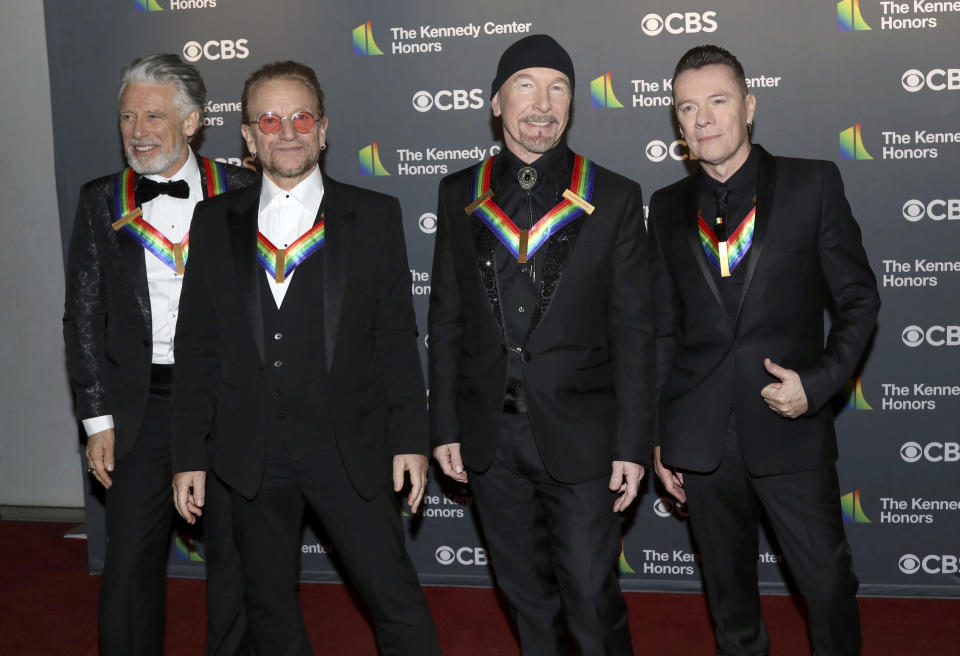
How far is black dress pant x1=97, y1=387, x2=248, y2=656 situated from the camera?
274 cm

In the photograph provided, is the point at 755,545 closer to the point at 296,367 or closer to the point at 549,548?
the point at 549,548

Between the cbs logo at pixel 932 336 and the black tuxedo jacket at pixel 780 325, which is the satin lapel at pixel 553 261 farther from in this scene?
the cbs logo at pixel 932 336

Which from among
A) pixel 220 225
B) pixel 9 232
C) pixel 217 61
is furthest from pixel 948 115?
pixel 9 232

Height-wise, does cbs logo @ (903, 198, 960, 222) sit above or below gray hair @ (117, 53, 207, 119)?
below

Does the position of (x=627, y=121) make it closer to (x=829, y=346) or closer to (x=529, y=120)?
(x=529, y=120)

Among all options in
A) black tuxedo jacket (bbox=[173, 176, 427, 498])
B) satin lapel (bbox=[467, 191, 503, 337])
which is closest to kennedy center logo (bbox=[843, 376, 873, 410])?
satin lapel (bbox=[467, 191, 503, 337])

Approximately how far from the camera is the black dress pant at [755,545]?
259 cm

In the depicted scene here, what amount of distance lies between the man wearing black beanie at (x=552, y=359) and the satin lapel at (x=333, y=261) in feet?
1.14

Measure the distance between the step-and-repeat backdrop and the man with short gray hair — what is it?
1.15 m

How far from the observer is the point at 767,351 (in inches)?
103

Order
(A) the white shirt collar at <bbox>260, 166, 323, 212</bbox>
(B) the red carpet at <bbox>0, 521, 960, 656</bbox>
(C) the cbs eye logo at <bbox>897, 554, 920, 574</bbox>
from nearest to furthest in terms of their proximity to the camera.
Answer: (A) the white shirt collar at <bbox>260, 166, 323, 212</bbox>, (B) the red carpet at <bbox>0, 521, 960, 656</bbox>, (C) the cbs eye logo at <bbox>897, 554, 920, 574</bbox>

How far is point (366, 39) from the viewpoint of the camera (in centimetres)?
392

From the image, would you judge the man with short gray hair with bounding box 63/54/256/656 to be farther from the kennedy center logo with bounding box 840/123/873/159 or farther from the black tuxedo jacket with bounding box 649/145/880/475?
the kennedy center logo with bounding box 840/123/873/159

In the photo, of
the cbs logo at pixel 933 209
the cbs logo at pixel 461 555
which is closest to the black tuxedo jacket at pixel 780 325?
the cbs logo at pixel 933 209
